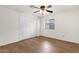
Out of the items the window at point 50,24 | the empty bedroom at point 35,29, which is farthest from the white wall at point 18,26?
the window at point 50,24

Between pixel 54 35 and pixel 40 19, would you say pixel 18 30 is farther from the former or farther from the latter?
pixel 54 35

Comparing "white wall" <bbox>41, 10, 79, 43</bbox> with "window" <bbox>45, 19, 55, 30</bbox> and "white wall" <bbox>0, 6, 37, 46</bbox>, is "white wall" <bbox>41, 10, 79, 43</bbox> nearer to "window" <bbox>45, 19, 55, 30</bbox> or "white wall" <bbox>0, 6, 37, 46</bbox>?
"window" <bbox>45, 19, 55, 30</bbox>

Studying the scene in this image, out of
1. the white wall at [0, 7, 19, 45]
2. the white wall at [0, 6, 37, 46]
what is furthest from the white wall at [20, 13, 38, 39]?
the white wall at [0, 7, 19, 45]

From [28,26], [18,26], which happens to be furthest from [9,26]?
[28,26]

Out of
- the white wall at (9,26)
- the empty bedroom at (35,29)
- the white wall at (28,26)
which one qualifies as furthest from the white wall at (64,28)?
the white wall at (9,26)

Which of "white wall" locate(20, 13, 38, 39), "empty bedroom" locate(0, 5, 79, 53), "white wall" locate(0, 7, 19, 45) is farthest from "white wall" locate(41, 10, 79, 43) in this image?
"white wall" locate(0, 7, 19, 45)

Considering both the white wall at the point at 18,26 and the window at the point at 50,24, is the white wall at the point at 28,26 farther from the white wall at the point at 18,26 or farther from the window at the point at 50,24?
the window at the point at 50,24

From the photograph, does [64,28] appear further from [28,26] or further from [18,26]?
[18,26]

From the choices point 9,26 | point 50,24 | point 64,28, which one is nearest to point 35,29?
point 50,24

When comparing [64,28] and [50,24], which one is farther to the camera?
[64,28]

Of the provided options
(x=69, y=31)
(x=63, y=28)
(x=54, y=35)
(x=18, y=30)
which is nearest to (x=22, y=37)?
(x=18, y=30)

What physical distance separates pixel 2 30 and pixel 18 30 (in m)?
0.27
